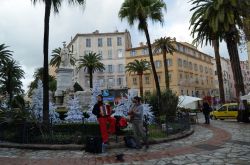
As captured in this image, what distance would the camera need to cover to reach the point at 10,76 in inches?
2195

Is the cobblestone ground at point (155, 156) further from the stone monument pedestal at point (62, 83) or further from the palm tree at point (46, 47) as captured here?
the stone monument pedestal at point (62, 83)

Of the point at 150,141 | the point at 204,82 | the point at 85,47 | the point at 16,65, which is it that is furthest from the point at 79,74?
the point at 150,141

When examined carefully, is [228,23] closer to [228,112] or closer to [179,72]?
[228,112]

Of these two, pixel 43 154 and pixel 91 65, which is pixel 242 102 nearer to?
pixel 43 154

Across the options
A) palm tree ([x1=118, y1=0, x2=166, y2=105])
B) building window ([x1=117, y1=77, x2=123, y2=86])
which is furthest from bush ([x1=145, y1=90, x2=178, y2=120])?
building window ([x1=117, y1=77, x2=123, y2=86])

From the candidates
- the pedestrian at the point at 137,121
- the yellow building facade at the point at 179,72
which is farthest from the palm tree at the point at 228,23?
the yellow building facade at the point at 179,72

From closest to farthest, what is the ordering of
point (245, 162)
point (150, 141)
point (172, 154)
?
point (245, 162), point (172, 154), point (150, 141)

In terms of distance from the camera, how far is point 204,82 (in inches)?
3676

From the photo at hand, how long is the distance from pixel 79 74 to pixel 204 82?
1448 inches

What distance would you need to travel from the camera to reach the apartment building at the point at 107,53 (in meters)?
80.7

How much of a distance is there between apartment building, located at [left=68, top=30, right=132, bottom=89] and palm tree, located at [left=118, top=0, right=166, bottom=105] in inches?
2105

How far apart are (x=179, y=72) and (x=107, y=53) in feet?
62.1

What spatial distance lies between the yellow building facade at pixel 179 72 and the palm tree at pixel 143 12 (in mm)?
45756

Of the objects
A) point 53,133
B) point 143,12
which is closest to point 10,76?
point 143,12
